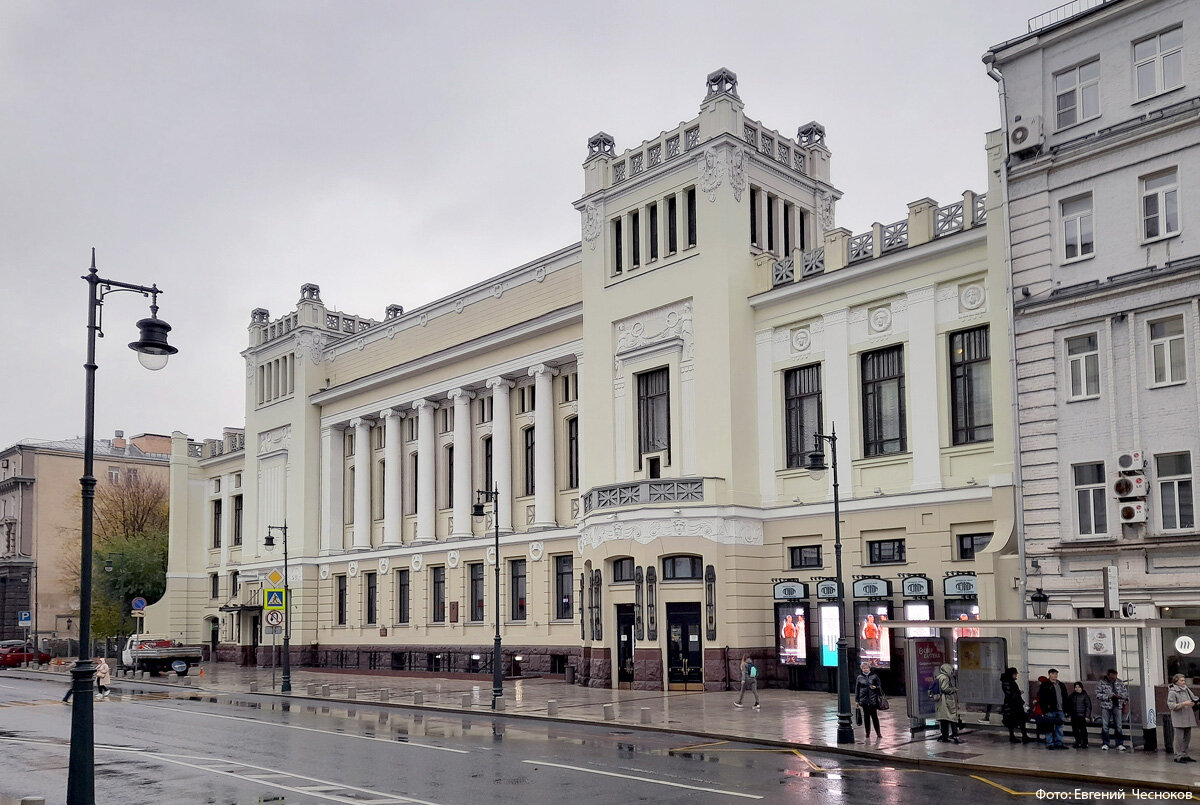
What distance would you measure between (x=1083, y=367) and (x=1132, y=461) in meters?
2.66

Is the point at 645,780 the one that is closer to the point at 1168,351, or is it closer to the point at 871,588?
the point at 1168,351

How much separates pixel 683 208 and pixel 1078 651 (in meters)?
22.9

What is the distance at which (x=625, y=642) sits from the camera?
4053 centimetres

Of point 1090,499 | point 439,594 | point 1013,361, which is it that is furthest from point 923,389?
point 439,594

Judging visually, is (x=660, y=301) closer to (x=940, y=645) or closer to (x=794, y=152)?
(x=794, y=152)

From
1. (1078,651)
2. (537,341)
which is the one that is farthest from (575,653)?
(1078,651)

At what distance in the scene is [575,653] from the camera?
45.8 m

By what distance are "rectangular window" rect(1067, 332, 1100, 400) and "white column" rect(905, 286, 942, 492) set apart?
755 centimetres

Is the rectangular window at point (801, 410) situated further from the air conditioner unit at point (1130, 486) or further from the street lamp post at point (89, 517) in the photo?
the street lamp post at point (89, 517)

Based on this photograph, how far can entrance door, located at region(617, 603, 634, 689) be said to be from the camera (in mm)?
40250

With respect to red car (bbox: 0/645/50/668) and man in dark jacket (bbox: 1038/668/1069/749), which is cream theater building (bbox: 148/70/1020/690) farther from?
red car (bbox: 0/645/50/668)

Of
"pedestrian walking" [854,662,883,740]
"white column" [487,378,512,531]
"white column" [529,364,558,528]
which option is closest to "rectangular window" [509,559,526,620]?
"white column" [487,378,512,531]

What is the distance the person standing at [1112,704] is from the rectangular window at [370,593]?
4333 cm

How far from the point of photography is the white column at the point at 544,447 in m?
48.9
